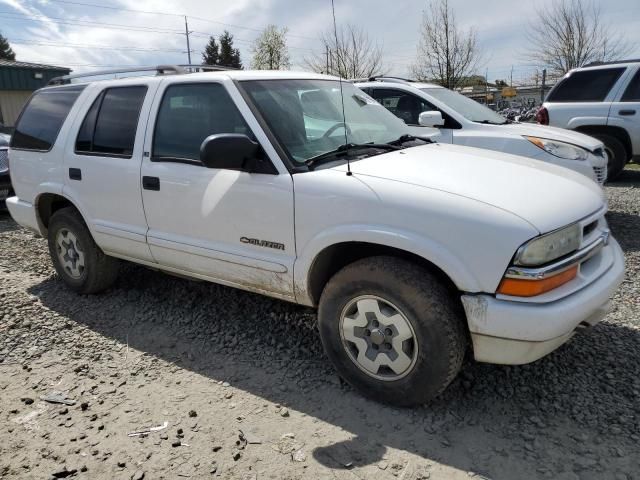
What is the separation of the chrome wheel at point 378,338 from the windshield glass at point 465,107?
4399mm

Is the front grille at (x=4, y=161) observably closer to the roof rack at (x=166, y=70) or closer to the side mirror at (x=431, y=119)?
the roof rack at (x=166, y=70)

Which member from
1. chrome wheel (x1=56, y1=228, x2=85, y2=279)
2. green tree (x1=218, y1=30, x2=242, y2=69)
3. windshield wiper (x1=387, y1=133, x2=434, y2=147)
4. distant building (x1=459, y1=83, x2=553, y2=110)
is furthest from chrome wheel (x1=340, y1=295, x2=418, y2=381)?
green tree (x1=218, y1=30, x2=242, y2=69)

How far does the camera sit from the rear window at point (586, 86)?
28.5ft

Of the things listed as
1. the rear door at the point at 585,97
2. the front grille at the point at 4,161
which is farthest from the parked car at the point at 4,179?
the rear door at the point at 585,97

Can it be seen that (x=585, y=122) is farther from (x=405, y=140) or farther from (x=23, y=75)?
(x=23, y=75)

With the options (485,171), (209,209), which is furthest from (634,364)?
(209,209)

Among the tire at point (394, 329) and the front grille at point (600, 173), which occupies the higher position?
the front grille at point (600, 173)

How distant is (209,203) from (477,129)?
4037 mm

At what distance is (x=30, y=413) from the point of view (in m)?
3.03

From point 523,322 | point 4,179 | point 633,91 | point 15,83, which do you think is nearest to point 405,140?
point 523,322

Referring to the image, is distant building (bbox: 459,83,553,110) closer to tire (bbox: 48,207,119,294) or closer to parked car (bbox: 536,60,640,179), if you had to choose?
parked car (bbox: 536,60,640,179)

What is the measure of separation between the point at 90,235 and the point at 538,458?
12.3 ft

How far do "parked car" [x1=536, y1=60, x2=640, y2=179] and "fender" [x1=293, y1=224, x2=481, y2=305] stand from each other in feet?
24.5

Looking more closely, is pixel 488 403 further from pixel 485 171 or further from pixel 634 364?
pixel 485 171
